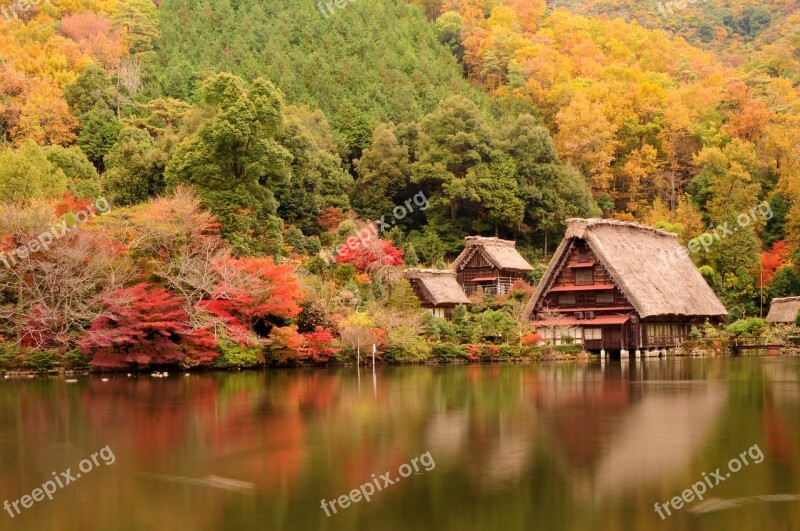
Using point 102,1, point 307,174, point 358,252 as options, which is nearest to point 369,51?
point 102,1


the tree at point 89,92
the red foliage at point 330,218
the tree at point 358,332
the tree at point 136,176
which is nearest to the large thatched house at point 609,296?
the tree at point 358,332

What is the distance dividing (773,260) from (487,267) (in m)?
16.7

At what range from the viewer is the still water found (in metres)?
10.5

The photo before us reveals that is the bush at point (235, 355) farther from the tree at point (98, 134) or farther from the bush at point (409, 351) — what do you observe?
the tree at point (98, 134)

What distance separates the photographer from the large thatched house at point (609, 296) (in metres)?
39.4

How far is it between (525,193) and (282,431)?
38.3 meters

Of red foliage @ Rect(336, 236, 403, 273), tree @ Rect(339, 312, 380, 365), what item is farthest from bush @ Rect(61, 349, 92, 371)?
red foliage @ Rect(336, 236, 403, 273)

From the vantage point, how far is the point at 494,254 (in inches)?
1845

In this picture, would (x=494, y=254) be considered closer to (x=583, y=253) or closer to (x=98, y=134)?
(x=583, y=253)

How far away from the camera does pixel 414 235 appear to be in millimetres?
53312

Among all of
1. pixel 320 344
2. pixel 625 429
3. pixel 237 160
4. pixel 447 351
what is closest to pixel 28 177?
pixel 237 160

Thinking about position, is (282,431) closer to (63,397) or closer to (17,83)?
(63,397)

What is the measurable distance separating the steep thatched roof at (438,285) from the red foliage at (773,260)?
1737 centimetres

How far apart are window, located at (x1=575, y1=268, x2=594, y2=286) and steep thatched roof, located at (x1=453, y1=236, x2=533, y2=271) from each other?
19.8 ft
